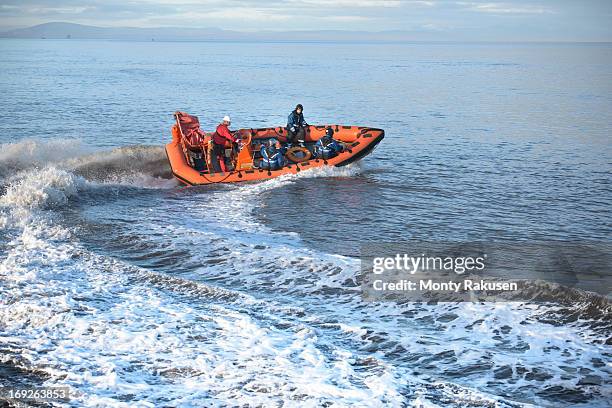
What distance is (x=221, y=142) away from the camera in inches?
591

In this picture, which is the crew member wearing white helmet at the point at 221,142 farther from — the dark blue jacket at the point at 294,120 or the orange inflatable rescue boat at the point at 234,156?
the dark blue jacket at the point at 294,120

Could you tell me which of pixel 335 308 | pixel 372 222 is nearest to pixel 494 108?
pixel 372 222

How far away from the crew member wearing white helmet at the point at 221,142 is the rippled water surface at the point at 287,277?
0.77 m

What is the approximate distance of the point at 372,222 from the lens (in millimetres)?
12062

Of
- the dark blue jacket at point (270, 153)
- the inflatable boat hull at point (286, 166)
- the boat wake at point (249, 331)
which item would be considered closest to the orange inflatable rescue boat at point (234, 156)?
the inflatable boat hull at point (286, 166)

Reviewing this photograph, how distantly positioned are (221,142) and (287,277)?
6753mm

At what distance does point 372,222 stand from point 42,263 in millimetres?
5720

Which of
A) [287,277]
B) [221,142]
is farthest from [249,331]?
[221,142]

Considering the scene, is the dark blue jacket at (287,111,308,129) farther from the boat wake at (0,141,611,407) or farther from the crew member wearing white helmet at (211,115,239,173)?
the boat wake at (0,141,611,407)

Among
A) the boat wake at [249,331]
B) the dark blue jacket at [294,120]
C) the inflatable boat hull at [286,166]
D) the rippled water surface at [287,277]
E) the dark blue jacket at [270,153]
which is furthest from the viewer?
the dark blue jacket at [294,120]

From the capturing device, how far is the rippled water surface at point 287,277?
6055 mm

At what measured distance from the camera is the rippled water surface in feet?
19.9

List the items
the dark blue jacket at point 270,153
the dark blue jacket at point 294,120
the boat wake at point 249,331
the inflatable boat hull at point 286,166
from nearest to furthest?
the boat wake at point 249,331 < the inflatable boat hull at point 286,166 < the dark blue jacket at point 270,153 < the dark blue jacket at point 294,120

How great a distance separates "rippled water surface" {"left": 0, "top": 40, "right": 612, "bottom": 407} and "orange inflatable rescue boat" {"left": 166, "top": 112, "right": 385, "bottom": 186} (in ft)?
1.14
